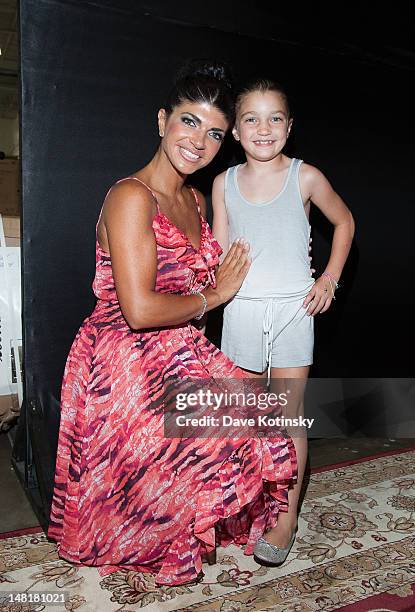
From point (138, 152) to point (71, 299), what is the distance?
642 mm

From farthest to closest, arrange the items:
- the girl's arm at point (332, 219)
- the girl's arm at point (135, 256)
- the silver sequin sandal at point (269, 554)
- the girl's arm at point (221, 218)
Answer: the girl's arm at point (221, 218), the girl's arm at point (332, 219), the silver sequin sandal at point (269, 554), the girl's arm at point (135, 256)

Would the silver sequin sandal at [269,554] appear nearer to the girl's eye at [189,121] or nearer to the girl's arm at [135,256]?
the girl's arm at [135,256]

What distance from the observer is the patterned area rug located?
184 centimetres

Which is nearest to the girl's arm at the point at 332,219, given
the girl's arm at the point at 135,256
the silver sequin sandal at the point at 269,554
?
the girl's arm at the point at 135,256

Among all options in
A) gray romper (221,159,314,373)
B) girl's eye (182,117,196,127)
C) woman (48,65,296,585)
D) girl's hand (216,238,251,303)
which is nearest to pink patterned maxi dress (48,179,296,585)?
woman (48,65,296,585)

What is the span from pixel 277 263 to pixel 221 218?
0.28 meters

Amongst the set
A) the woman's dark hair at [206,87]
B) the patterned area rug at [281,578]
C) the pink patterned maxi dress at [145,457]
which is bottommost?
the patterned area rug at [281,578]

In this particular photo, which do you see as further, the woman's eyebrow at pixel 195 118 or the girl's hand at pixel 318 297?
the girl's hand at pixel 318 297

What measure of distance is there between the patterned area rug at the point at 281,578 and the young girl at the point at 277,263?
11cm

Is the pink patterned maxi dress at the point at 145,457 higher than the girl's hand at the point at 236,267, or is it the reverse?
the girl's hand at the point at 236,267

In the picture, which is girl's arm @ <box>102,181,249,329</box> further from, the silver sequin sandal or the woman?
the silver sequin sandal

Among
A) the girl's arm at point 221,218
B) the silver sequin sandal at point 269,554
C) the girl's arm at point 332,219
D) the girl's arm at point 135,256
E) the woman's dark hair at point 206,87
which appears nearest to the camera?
the girl's arm at point 135,256

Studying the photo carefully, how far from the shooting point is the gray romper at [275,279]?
2127mm

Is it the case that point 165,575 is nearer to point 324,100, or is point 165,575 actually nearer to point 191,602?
point 191,602
